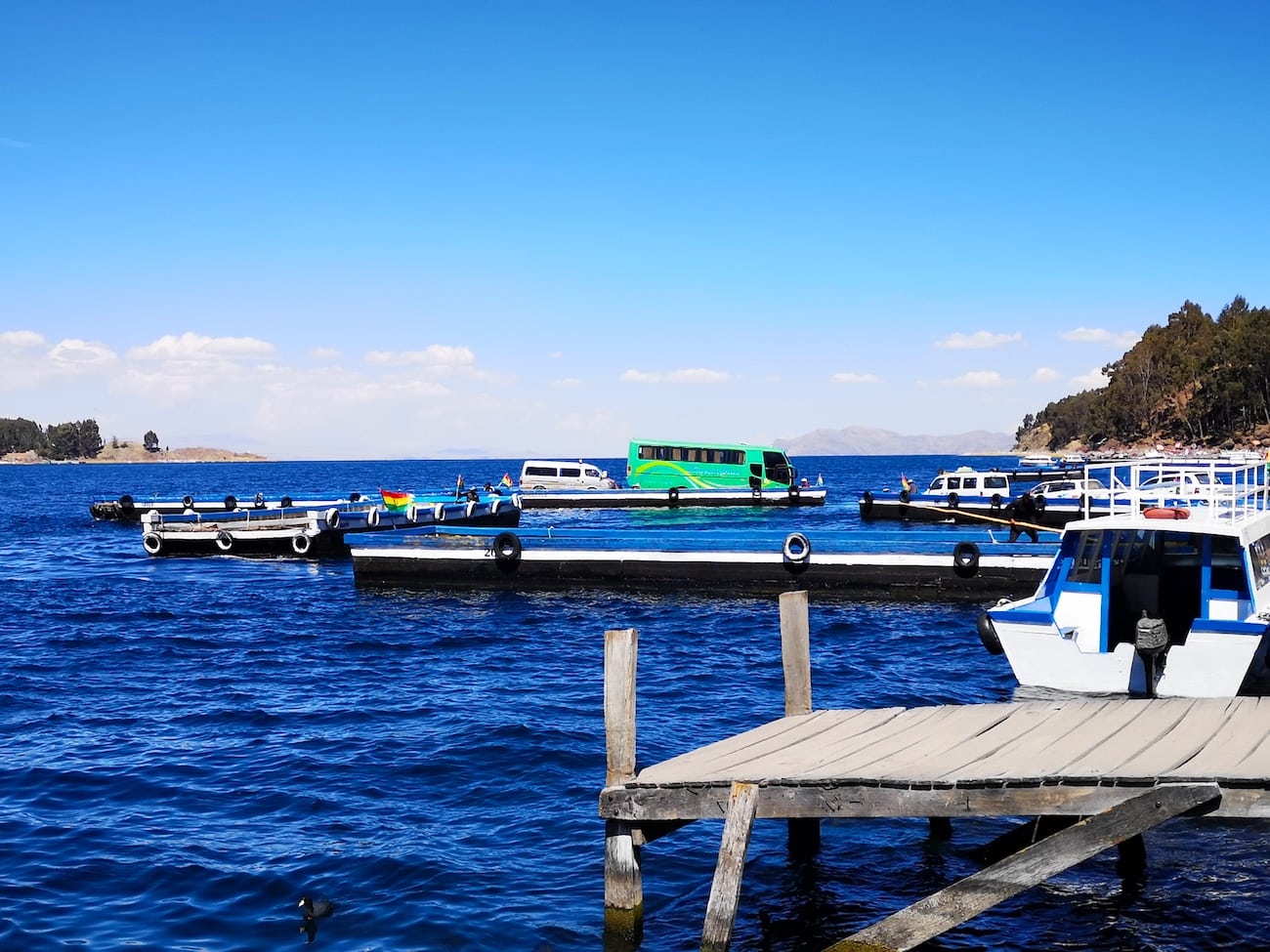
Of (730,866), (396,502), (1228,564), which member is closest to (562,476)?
(396,502)

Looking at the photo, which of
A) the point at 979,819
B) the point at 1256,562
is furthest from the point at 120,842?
the point at 1256,562

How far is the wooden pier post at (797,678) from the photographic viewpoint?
1141cm

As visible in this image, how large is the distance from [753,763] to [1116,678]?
8.53 meters

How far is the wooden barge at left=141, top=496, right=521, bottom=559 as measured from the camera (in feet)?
142

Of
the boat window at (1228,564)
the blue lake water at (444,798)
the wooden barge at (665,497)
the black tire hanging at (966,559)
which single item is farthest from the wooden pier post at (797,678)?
the wooden barge at (665,497)

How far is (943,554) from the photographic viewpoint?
29.5 meters

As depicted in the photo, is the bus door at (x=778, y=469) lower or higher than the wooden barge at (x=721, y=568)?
higher

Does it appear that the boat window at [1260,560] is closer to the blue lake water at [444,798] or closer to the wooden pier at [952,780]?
the blue lake water at [444,798]

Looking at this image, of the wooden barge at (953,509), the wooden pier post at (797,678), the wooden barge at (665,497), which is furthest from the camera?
the wooden barge at (665,497)

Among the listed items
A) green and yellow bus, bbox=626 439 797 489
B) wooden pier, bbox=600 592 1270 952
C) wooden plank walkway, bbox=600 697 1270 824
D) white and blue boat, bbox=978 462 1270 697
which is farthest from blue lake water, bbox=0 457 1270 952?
green and yellow bus, bbox=626 439 797 489

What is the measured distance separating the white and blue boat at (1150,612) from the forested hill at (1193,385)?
111m

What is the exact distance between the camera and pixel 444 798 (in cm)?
1362

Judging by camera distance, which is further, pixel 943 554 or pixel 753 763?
pixel 943 554

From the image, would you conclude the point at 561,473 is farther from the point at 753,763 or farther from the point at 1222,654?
the point at 753,763
